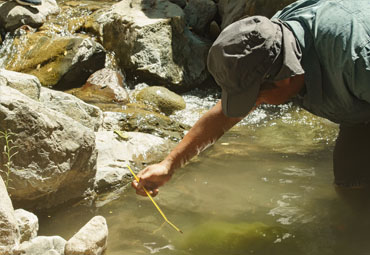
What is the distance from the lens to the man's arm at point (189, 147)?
2699mm

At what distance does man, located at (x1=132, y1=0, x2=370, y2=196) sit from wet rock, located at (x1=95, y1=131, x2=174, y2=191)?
1.55 metres

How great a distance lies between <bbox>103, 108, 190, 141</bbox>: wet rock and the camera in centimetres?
564

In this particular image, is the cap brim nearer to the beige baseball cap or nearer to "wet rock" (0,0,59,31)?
the beige baseball cap

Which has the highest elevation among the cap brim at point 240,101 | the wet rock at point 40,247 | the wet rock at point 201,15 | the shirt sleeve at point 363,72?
the shirt sleeve at point 363,72

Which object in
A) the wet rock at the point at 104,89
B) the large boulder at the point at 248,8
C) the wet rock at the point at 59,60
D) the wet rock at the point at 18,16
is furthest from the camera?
the wet rock at the point at 18,16

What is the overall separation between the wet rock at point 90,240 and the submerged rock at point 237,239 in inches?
22.8

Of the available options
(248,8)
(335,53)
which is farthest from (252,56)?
(248,8)

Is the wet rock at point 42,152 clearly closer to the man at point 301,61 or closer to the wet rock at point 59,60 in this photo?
the man at point 301,61

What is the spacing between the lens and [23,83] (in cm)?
397

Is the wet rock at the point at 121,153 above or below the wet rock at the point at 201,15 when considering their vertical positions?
below

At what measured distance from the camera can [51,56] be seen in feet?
26.1

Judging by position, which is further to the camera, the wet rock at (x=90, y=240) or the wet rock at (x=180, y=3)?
the wet rock at (x=180, y=3)

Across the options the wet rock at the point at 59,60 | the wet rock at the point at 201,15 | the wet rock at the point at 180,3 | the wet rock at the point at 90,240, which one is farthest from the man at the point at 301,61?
the wet rock at the point at 180,3

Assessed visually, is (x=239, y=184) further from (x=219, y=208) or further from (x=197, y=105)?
(x=197, y=105)
